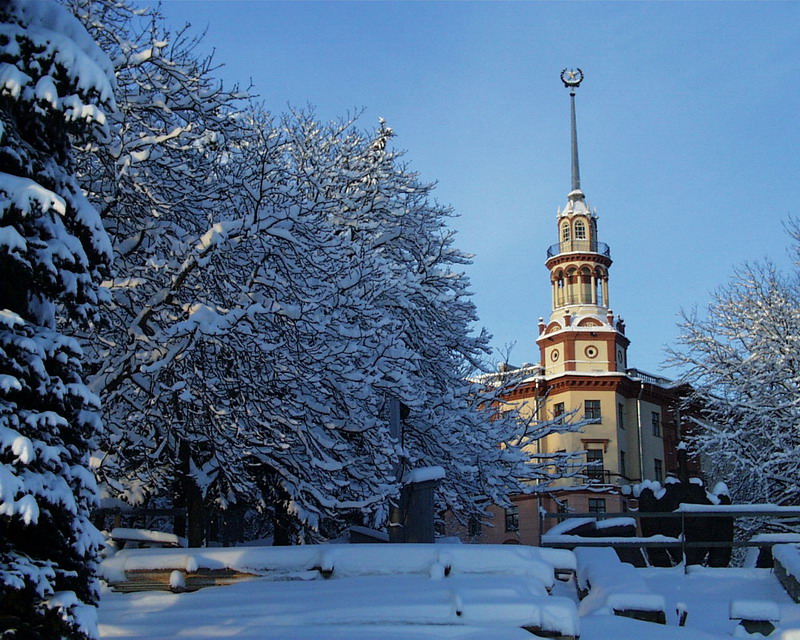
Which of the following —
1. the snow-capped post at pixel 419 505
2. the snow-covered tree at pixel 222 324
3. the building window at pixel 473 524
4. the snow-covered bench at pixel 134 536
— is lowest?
the building window at pixel 473 524

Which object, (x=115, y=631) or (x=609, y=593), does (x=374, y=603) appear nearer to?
(x=115, y=631)

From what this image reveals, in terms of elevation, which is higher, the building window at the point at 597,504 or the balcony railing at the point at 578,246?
the balcony railing at the point at 578,246

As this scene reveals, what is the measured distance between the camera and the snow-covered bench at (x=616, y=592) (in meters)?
8.99

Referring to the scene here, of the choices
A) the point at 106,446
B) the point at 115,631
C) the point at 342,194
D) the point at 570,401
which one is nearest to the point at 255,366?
the point at 106,446

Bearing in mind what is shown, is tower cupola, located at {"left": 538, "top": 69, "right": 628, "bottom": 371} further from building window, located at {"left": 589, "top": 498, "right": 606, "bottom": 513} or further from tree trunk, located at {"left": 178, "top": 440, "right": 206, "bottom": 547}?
tree trunk, located at {"left": 178, "top": 440, "right": 206, "bottom": 547}

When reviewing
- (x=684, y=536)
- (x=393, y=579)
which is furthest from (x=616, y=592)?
(x=684, y=536)

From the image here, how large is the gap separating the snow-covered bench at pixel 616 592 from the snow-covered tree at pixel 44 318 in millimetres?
5441

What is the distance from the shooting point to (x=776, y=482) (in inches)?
1002

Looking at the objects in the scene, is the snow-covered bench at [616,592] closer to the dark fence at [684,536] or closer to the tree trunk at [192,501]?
the dark fence at [684,536]

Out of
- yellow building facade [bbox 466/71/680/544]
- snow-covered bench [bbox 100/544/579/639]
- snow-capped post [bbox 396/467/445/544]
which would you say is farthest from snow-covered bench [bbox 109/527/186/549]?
yellow building facade [bbox 466/71/680/544]

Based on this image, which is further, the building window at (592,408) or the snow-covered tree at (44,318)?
the building window at (592,408)

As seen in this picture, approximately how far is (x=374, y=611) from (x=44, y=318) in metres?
3.57

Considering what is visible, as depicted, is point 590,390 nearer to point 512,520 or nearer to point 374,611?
point 512,520

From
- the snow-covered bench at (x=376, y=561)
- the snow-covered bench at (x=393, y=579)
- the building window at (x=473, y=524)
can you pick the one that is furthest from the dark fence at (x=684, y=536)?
the building window at (x=473, y=524)
